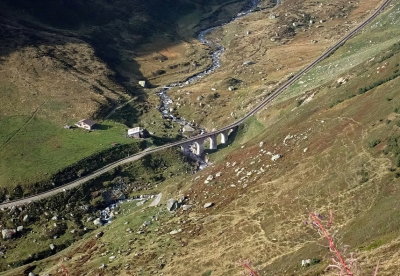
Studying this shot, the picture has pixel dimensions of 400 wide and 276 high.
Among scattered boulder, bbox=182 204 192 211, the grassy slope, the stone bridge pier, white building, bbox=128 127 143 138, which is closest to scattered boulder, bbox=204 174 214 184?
scattered boulder, bbox=182 204 192 211

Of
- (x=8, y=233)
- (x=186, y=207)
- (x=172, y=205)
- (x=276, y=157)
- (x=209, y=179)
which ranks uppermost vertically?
(x=276, y=157)

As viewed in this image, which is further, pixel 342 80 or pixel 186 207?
pixel 342 80

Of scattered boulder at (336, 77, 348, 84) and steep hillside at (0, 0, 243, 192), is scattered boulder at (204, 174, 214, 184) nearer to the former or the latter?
steep hillside at (0, 0, 243, 192)

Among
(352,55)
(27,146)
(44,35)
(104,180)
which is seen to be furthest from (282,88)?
(44,35)

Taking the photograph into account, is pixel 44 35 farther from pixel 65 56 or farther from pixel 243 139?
pixel 243 139

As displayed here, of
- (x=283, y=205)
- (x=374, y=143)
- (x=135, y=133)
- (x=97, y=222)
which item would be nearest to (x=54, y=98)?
(x=135, y=133)

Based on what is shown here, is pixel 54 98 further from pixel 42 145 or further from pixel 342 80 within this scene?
pixel 342 80

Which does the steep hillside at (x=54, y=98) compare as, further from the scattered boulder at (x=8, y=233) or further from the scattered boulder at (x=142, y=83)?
the scattered boulder at (x=8, y=233)
